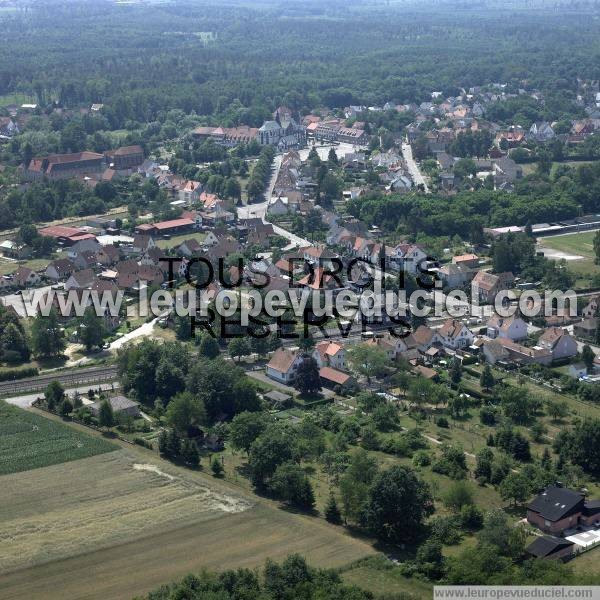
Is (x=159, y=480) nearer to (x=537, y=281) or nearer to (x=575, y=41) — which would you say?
(x=537, y=281)

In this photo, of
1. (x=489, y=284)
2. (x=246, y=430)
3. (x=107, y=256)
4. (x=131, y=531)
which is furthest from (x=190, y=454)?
(x=107, y=256)

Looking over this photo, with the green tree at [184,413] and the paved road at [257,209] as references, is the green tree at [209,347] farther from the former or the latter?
the paved road at [257,209]

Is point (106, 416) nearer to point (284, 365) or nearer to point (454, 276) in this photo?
point (284, 365)

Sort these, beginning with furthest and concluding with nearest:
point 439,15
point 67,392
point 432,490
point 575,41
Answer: point 439,15
point 575,41
point 67,392
point 432,490

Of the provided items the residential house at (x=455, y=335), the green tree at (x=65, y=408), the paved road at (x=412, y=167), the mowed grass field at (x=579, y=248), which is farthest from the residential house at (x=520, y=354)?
the paved road at (x=412, y=167)

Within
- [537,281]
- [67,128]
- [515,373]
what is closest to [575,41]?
[67,128]

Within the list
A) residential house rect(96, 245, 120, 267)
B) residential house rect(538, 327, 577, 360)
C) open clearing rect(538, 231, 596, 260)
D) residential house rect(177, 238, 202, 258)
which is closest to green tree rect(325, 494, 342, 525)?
residential house rect(538, 327, 577, 360)

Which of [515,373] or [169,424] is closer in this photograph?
[169,424]
